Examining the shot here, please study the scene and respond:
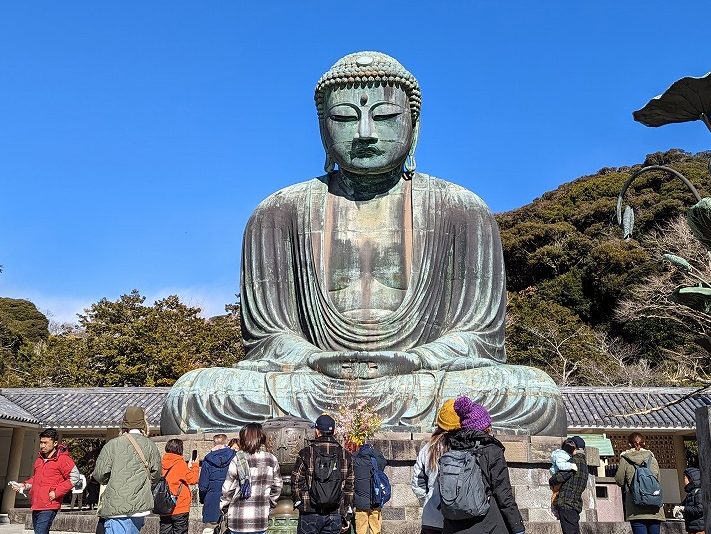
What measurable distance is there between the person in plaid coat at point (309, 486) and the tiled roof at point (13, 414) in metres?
14.0

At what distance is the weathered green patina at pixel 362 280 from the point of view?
7.84 m

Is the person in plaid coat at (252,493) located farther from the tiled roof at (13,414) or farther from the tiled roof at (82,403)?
the tiled roof at (82,403)

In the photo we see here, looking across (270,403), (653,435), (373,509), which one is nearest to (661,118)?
(373,509)

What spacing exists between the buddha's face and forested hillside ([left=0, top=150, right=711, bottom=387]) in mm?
10406

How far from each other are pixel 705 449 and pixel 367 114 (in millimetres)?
6408

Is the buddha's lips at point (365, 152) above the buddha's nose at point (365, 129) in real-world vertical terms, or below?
below

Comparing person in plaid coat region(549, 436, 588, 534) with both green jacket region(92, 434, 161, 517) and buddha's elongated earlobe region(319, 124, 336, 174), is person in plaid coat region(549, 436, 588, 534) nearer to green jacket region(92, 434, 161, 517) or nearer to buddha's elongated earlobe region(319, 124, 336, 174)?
green jacket region(92, 434, 161, 517)

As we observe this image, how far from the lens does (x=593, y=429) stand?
58.9 ft

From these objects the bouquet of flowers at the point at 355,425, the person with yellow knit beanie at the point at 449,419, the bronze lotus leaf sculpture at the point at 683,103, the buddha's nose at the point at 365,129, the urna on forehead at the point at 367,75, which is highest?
the urna on forehead at the point at 367,75

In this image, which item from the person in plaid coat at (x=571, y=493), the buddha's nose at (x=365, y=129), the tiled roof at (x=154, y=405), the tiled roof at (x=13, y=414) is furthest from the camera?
the tiled roof at (x=154, y=405)

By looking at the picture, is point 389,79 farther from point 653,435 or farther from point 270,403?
point 653,435

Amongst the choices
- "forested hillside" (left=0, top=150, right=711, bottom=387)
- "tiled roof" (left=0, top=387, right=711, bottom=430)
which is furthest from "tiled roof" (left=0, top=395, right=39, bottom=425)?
"forested hillside" (left=0, top=150, right=711, bottom=387)

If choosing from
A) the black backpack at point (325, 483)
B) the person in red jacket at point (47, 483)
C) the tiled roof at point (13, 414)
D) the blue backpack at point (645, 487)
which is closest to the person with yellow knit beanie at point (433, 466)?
the black backpack at point (325, 483)

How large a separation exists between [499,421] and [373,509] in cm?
227
